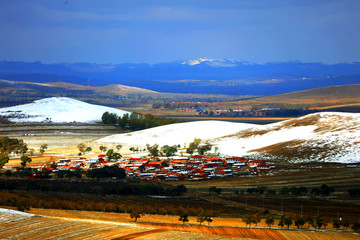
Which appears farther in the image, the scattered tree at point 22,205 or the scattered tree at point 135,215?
the scattered tree at point 135,215

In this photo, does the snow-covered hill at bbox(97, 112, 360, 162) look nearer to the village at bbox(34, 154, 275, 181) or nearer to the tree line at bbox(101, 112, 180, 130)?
the village at bbox(34, 154, 275, 181)

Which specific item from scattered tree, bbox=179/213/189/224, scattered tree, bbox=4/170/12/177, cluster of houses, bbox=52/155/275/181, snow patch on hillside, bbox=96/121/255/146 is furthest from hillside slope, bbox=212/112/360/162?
scattered tree, bbox=179/213/189/224

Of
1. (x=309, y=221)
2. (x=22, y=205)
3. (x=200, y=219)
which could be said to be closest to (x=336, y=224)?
(x=309, y=221)

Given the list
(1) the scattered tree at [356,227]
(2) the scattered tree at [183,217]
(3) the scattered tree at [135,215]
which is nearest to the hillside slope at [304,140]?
(1) the scattered tree at [356,227]

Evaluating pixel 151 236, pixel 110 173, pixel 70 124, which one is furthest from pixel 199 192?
pixel 70 124

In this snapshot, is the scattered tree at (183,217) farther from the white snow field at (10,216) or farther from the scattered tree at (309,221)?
the white snow field at (10,216)

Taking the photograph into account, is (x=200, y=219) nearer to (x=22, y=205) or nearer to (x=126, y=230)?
(x=126, y=230)
